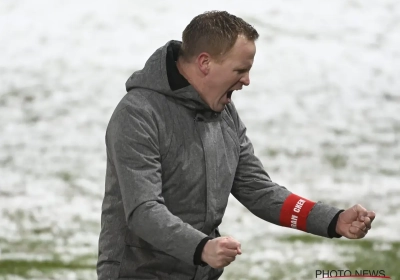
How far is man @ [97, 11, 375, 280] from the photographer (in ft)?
9.96

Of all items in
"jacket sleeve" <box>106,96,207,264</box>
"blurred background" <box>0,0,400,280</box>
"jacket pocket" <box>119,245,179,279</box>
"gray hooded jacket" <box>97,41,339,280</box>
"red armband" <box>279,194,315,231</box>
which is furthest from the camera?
"blurred background" <box>0,0,400,280</box>

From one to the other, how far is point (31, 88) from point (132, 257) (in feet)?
18.6

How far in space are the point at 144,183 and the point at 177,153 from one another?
24 centimetres

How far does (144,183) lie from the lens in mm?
2992

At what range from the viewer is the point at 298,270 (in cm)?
570

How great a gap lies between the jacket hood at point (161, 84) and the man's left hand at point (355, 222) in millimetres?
666

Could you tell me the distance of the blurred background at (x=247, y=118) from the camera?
19.9ft

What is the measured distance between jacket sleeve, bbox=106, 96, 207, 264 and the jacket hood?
0.35 feet

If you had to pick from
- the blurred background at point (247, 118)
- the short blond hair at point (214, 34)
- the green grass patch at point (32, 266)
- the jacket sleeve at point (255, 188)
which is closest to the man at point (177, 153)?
the short blond hair at point (214, 34)

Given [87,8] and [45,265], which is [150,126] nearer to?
[45,265]

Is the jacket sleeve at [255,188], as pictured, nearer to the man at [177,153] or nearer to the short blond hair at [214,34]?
the man at [177,153]

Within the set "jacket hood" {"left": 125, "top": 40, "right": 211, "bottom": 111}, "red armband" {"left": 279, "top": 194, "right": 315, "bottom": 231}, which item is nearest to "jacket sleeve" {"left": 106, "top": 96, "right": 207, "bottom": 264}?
"jacket hood" {"left": 125, "top": 40, "right": 211, "bottom": 111}

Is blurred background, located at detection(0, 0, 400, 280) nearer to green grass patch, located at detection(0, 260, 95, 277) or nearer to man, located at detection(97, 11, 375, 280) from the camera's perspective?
green grass patch, located at detection(0, 260, 95, 277)

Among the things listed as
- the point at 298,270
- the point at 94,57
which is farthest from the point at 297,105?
the point at 298,270
